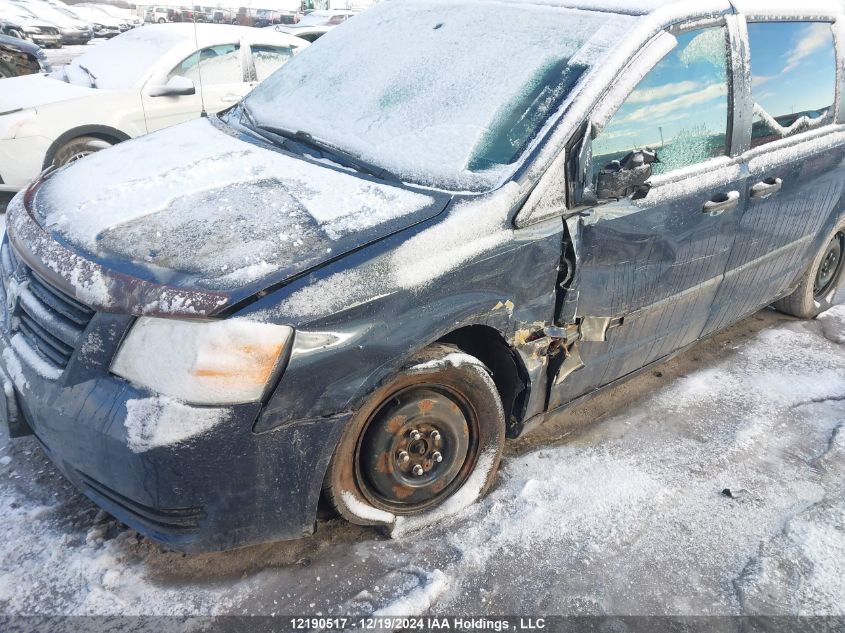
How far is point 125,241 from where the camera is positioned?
2.00m

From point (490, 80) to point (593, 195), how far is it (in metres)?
0.59

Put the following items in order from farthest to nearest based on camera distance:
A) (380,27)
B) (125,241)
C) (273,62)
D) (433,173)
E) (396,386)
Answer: (273,62) → (380,27) → (433,173) → (396,386) → (125,241)

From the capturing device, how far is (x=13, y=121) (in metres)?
5.08

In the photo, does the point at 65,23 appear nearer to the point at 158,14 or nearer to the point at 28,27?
the point at 28,27

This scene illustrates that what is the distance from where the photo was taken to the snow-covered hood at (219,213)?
6.20 ft

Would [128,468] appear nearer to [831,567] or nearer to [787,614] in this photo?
[787,614]

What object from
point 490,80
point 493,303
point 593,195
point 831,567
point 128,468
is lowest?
point 831,567

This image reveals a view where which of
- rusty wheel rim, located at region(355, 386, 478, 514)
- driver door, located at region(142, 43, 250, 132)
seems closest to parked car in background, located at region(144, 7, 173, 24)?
driver door, located at region(142, 43, 250, 132)

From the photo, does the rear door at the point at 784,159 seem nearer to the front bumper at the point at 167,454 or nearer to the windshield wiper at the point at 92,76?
the front bumper at the point at 167,454

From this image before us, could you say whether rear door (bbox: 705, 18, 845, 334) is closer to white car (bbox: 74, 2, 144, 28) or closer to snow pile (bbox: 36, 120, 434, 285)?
snow pile (bbox: 36, 120, 434, 285)

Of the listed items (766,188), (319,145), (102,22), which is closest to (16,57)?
(319,145)

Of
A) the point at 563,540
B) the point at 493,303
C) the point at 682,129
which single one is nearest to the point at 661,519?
the point at 563,540

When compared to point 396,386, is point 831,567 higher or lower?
lower

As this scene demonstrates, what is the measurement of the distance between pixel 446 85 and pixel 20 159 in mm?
4033
